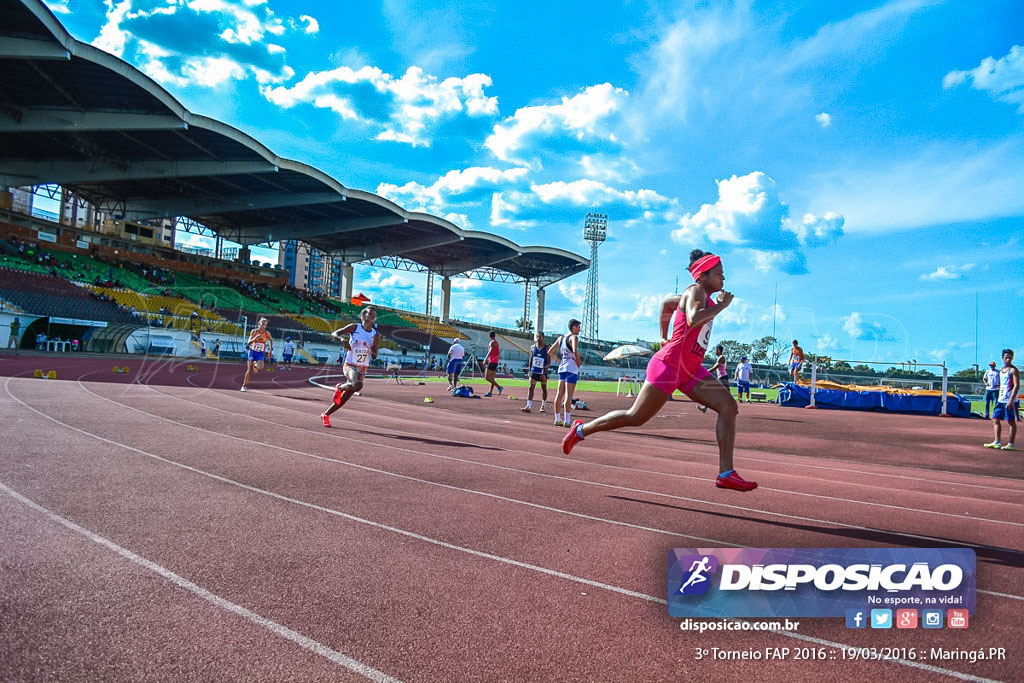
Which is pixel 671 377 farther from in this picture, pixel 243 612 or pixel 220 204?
pixel 220 204

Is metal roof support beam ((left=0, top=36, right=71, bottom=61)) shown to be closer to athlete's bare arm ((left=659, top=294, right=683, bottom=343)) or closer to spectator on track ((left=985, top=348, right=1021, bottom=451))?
athlete's bare arm ((left=659, top=294, right=683, bottom=343))

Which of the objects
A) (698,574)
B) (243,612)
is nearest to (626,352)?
(698,574)

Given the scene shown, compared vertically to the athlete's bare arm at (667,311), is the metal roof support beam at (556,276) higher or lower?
higher

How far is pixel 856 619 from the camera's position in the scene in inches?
111

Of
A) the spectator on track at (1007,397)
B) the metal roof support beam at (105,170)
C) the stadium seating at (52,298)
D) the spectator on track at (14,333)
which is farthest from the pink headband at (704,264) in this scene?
the metal roof support beam at (105,170)

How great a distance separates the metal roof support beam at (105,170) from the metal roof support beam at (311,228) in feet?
42.6

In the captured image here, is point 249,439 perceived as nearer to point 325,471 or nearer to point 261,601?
point 325,471

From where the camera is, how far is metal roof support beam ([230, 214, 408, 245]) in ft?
167

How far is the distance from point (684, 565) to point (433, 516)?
205cm

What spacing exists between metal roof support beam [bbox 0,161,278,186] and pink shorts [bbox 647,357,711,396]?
127 feet

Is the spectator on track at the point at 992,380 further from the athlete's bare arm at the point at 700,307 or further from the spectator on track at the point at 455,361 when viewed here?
the spectator on track at the point at 455,361

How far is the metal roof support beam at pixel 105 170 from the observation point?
125 feet

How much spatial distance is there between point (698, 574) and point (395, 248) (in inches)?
2307

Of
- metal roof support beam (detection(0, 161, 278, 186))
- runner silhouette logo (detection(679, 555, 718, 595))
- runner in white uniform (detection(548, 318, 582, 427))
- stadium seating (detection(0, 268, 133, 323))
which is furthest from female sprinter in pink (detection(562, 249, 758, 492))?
metal roof support beam (detection(0, 161, 278, 186))
